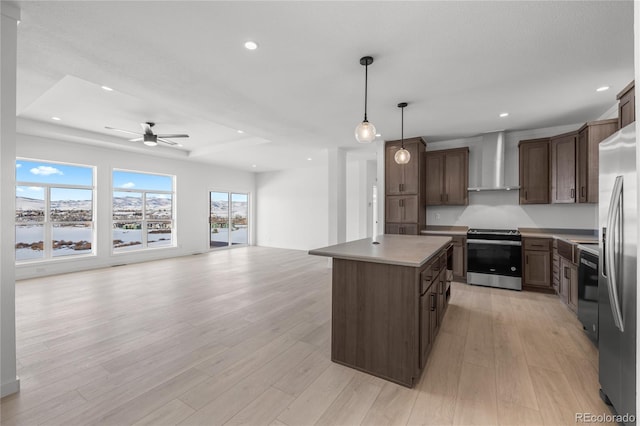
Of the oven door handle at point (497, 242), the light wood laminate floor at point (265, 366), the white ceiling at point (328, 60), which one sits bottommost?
the light wood laminate floor at point (265, 366)

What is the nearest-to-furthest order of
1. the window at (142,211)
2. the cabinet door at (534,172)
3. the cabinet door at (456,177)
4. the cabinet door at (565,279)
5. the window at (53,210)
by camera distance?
1. the cabinet door at (565,279)
2. the cabinet door at (534,172)
3. the cabinet door at (456,177)
4. the window at (53,210)
5. the window at (142,211)

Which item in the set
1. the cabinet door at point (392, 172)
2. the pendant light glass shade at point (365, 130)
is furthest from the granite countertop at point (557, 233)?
the pendant light glass shade at point (365, 130)

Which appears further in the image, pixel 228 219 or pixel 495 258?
pixel 228 219

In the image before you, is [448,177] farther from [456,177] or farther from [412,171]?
[412,171]

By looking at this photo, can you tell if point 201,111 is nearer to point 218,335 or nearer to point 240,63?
point 240,63

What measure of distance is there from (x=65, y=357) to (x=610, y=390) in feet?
13.9

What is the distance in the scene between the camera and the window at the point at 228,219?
8750 millimetres

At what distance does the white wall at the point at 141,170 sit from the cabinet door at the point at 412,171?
20.4 ft

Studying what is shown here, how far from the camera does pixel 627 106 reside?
2342mm

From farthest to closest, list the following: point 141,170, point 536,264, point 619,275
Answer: point 141,170 → point 536,264 → point 619,275

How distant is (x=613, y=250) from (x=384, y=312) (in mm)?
1503

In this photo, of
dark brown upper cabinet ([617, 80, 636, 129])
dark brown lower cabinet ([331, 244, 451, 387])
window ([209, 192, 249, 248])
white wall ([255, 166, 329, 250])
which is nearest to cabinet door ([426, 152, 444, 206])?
dark brown upper cabinet ([617, 80, 636, 129])

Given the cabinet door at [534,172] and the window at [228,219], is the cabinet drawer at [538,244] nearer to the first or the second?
the cabinet door at [534,172]

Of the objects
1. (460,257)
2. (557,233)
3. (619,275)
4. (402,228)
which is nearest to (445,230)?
(460,257)
